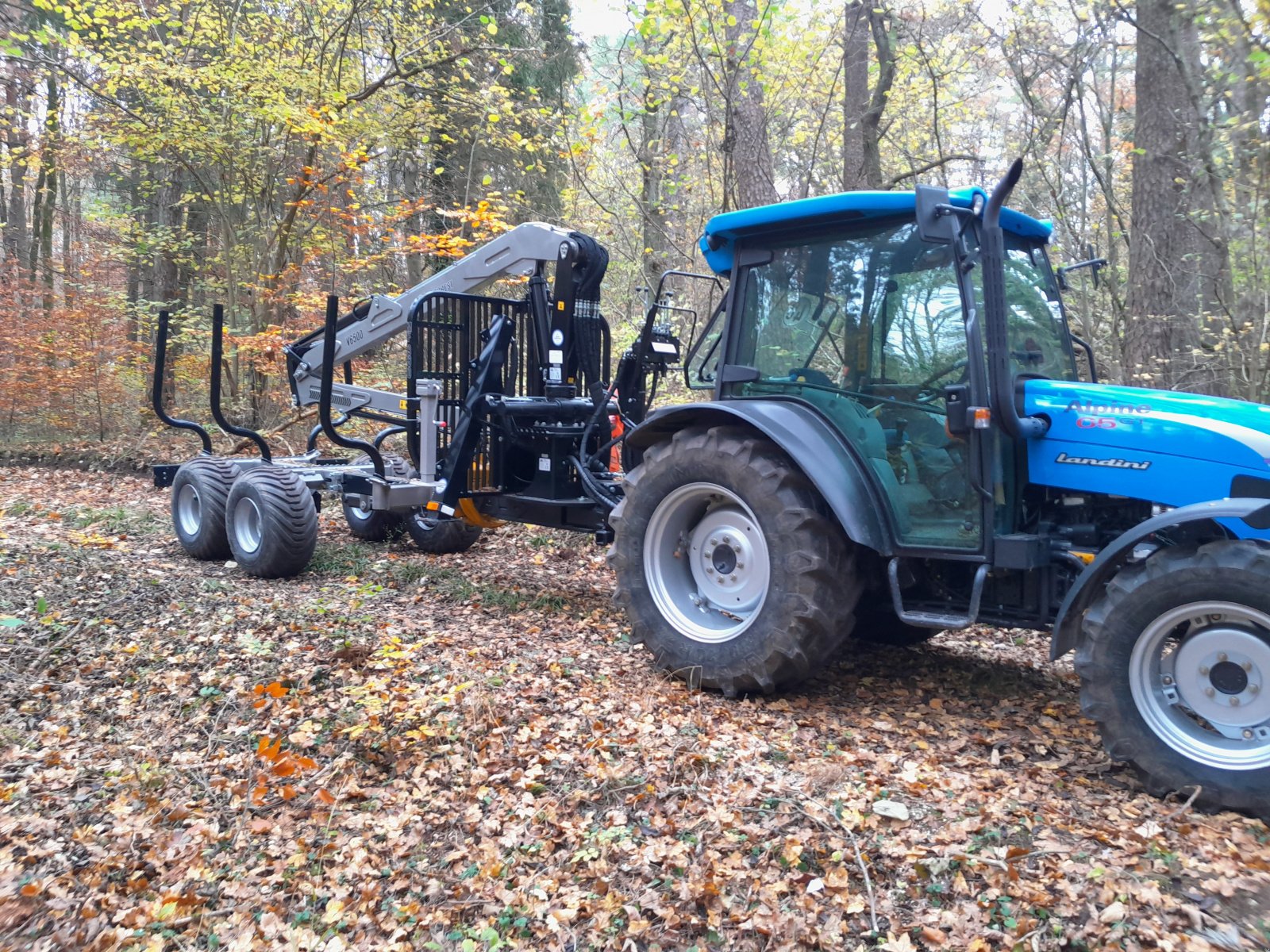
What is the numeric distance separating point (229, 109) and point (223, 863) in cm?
1209

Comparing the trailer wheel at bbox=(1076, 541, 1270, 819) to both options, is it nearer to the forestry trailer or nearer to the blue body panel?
the forestry trailer

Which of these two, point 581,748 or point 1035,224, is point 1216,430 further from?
point 581,748

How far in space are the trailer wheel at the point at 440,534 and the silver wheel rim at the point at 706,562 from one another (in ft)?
11.2

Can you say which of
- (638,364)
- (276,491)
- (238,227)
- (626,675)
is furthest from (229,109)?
(626,675)

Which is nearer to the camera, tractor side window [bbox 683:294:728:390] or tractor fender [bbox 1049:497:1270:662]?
tractor fender [bbox 1049:497:1270:662]

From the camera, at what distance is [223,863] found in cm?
332

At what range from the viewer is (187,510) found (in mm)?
8289

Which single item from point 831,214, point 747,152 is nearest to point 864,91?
point 747,152

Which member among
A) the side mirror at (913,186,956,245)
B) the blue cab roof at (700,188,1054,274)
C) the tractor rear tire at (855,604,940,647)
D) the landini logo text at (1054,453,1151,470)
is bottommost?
the tractor rear tire at (855,604,940,647)

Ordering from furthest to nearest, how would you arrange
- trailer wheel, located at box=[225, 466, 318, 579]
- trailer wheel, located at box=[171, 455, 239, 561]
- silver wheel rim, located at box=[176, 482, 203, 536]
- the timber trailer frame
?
silver wheel rim, located at box=[176, 482, 203, 536]
trailer wheel, located at box=[171, 455, 239, 561]
trailer wheel, located at box=[225, 466, 318, 579]
the timber trailer frame

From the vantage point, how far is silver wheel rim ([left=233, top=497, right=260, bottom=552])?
757 centimetres

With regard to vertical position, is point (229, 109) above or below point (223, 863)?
above

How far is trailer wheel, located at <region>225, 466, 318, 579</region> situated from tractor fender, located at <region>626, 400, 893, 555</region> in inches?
142

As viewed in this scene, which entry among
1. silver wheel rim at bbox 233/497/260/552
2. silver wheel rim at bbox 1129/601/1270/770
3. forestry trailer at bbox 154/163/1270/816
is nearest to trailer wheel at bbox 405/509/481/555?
silver wheel rim at bbox 233/497/260/552
